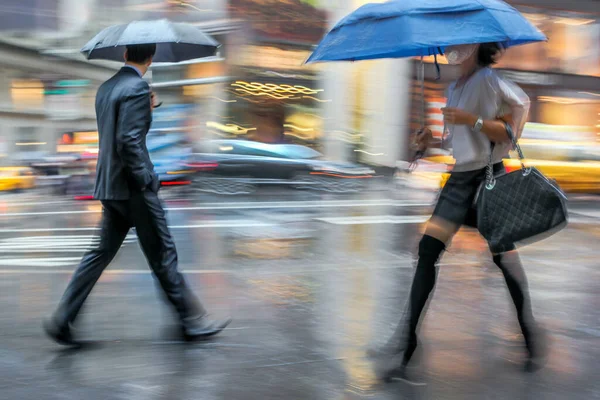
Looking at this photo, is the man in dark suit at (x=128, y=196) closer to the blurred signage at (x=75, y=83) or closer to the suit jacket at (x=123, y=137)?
the suit jacket at (x=123, y=137)

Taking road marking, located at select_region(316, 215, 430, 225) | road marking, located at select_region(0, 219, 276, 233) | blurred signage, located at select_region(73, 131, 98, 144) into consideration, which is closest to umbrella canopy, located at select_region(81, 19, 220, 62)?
road marking, located at select_region(0, 219, 276, 233)

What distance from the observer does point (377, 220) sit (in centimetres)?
1209

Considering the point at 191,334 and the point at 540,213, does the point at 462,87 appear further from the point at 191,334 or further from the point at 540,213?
the point at 191,334

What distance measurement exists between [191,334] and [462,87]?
83.3 inches

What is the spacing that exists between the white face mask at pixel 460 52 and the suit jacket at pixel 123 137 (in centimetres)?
166

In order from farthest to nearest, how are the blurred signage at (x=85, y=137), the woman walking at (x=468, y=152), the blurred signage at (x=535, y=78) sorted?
1. the blurred signage at (x=535, y=78)
2. the blurred signage at (x=85, y=137)
3. the woman walking at (x=468, y=152)

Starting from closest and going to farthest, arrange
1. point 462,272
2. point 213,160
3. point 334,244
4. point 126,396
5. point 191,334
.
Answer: point 126,396
point 191,334
point 462,272
point 334,244
point 213,160

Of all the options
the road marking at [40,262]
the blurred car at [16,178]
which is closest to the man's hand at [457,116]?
the road marking at [40,262]

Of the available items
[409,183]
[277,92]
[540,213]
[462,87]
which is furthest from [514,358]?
[277,92]

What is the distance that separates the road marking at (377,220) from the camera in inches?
464

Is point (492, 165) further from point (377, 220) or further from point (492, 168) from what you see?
point (377, 220)

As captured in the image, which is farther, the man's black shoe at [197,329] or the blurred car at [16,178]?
the blurred car at [16,178]

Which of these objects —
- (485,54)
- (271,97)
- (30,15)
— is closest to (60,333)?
(485,54)

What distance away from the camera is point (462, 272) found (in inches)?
287
